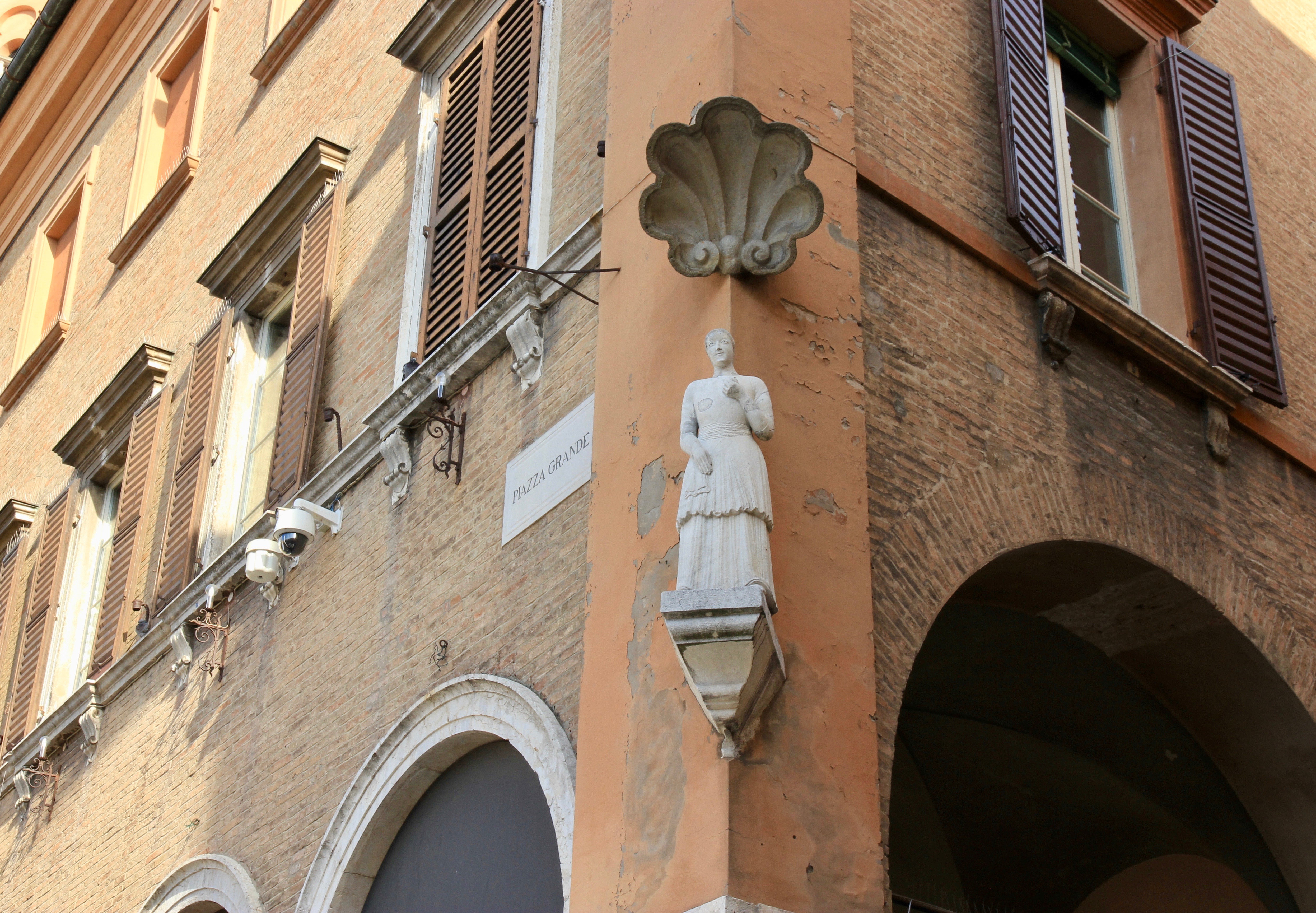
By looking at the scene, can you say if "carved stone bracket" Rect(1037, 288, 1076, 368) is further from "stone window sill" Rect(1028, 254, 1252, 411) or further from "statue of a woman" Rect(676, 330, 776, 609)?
"statue of a woman" Rect(676, 330, 776, 609)

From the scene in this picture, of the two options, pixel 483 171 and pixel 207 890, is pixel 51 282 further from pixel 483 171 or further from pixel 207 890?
pixel 207 890

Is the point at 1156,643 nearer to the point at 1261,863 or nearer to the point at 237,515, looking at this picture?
the point at 1261,863

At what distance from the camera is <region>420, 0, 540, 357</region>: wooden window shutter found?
835 centimetres

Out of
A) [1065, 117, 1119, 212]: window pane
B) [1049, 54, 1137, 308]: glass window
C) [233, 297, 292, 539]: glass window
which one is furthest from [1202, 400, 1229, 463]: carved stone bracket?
[233, 297, 292, 539]: glass window

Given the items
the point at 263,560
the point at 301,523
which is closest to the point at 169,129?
the point at 263,560

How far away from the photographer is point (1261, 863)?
8023 mm

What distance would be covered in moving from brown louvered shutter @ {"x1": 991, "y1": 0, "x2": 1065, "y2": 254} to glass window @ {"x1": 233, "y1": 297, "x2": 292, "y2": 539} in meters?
4.66

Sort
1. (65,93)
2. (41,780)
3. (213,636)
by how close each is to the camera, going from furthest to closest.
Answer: (65,93), (41,780), (213,636)

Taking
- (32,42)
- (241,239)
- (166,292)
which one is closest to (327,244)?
(241,239)

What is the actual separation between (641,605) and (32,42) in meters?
13.2

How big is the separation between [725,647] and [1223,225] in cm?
493

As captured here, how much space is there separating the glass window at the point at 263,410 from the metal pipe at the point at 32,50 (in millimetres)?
6841

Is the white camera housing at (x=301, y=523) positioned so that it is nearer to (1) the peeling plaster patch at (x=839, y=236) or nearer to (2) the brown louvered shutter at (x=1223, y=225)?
A: (1) the peeling plaster patch at (x=839, y=236)

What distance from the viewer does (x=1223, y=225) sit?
8.65 metres
